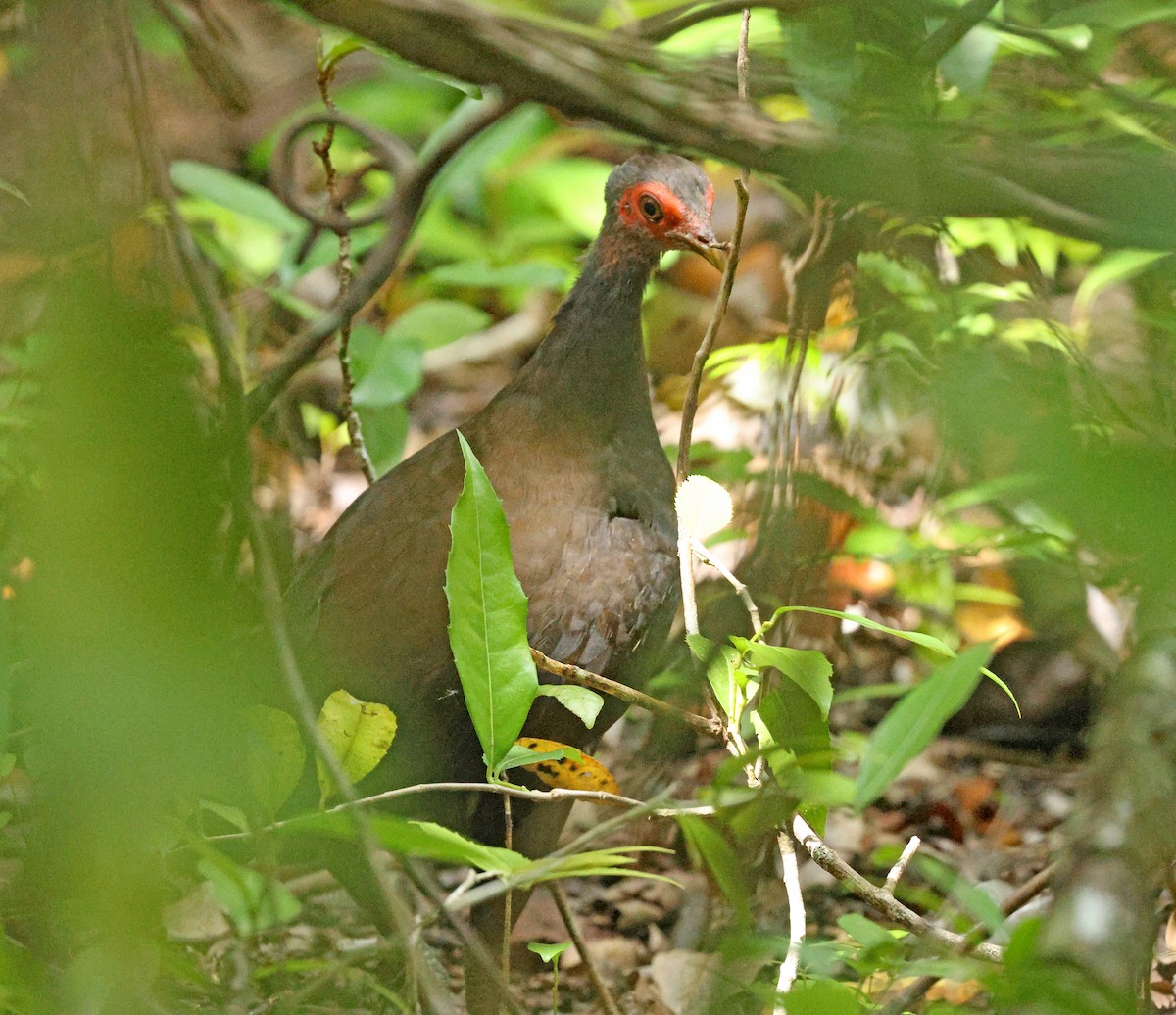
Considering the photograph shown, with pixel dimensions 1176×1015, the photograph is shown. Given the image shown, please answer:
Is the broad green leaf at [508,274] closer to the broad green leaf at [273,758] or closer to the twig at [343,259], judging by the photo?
the twig at [343,259]

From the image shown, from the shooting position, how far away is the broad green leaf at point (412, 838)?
0.95m

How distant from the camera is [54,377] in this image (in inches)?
22.0

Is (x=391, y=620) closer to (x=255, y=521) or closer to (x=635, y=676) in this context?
(x=635, y=676)

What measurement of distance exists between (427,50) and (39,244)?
0.40 meters

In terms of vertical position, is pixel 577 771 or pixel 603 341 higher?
pixel 603 341

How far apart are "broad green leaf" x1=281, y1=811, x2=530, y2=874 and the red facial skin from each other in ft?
5.48

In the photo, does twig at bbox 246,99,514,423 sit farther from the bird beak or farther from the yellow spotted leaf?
the yellow spotted leaf

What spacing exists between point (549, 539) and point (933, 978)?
1.22m

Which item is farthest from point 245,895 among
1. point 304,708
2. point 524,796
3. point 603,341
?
point 603,341

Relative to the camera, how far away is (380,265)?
86.7 inches

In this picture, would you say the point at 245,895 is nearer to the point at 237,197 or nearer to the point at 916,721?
the point at 916,721

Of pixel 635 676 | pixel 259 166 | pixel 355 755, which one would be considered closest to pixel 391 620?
pixel 635 676

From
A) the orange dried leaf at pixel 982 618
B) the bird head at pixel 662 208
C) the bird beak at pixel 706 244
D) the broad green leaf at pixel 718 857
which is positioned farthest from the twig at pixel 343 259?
the orange dried leaf at pixel 982 618

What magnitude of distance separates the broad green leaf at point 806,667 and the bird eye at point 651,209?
4.48ft
